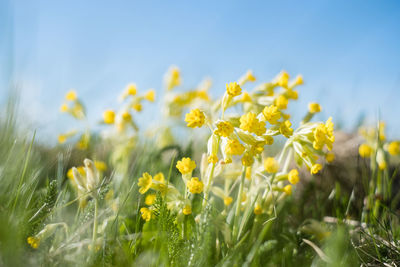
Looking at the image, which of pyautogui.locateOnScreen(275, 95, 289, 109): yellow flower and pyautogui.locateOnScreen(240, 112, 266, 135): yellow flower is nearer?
pyautogui.locateOnScreen(240, 112, 266, 135): yellow flower

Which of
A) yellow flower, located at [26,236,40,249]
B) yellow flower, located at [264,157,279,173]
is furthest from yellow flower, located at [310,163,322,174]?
yellow flower, located at [26,236,40,249]

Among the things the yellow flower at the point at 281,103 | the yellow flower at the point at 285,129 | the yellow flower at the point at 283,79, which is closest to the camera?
the yellow flower at the point at 285,129

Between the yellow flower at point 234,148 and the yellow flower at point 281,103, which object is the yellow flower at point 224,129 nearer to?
the yellow flower at point 234,148

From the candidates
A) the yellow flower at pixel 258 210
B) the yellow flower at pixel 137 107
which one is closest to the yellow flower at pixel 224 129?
the yellow flower at pixel 258 210

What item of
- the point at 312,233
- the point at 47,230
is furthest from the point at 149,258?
the point at 312,233

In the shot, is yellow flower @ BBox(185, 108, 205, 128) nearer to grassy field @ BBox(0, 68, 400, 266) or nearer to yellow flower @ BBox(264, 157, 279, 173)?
grassy field @ BBox(0, 68, 400, 266)

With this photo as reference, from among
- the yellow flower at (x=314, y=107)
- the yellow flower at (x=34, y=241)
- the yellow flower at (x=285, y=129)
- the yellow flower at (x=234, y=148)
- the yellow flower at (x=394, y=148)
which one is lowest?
the yellow flower at (x=394, y=148)

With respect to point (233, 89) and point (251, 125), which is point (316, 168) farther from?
point (233, 89)

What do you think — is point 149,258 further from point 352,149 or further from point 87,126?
point 352,149
